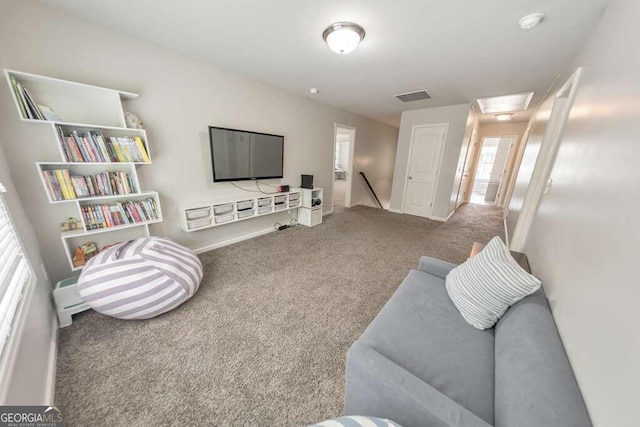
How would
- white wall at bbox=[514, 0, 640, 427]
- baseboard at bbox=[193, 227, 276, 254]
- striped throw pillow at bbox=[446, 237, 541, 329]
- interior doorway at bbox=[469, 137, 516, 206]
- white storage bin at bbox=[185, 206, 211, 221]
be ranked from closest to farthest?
white wall at bbox=[514, 0, 640, 427], striped throw pillow at bbox=[446, 237, 541, 329], white storage bin at bbox=[185, 206, 211, 221], baseboard at bbox=[193, 227, 276, 254], interior doorway at bbox=[469, 137, 516, 206]

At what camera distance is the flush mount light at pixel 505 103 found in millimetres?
3316

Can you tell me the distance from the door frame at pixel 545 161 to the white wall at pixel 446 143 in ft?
5.50

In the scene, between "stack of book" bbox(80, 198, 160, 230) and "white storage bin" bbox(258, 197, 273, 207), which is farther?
"white storage bin" bbox(258, 197, 273, 207)

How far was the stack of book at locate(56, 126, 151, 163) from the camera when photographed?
1.63 metres

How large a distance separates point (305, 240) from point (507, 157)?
631 centimetres

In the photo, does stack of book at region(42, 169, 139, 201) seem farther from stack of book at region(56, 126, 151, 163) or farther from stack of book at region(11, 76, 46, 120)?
stack of book at region(11, 76, 46, 120)

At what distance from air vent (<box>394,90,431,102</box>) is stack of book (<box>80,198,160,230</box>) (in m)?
3.73

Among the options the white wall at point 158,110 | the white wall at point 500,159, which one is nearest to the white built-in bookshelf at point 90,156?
the white wall at point 158,110

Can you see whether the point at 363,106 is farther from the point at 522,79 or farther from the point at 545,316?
the point at 545,316

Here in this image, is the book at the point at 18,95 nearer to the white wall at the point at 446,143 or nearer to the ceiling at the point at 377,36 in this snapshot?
the ceiling at the point at 377,36

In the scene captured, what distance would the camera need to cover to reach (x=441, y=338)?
1048mm

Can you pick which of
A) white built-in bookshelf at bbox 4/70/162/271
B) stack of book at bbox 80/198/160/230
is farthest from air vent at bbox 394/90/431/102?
stack of book at bbox 80/198/160/230

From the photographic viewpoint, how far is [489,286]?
3.64 feet

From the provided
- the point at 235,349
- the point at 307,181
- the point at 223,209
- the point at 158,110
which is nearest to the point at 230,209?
the point at 223,209
